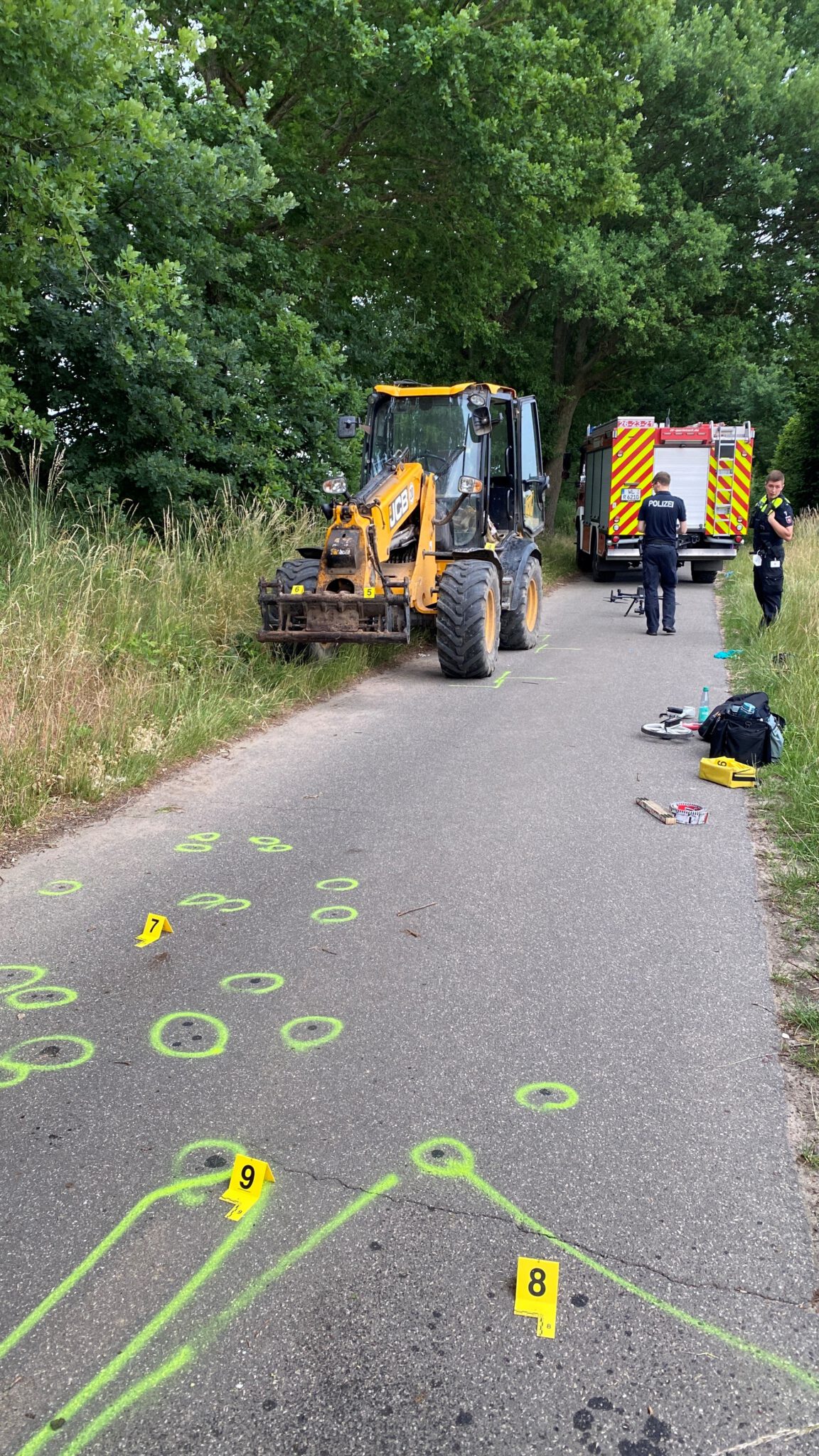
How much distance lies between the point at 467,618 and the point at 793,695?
9.94ft

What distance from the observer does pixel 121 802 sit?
593 centimetres

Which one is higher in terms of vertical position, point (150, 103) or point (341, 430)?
point (150, 103)

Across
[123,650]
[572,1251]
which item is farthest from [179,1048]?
[123,650]

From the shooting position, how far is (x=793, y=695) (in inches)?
304

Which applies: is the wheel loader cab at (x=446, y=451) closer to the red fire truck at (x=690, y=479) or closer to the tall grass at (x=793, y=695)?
the tall grass at (x=793, y=695)

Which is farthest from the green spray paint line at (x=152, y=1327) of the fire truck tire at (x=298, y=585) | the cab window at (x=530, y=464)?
the cab window at (x=530, y=464)

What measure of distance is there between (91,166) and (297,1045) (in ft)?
23.2

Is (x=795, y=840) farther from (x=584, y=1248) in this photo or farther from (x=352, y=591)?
(x=352, y=591)

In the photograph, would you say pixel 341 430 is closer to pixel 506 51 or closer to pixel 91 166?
pixel 91 166

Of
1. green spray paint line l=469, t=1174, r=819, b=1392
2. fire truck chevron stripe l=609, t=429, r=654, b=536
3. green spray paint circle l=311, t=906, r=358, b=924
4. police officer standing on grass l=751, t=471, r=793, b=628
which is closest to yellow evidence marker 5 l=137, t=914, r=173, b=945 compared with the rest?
green spray paint circle l=311, t=906, r=358, b=924

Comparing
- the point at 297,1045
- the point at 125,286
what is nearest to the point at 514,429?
the point at 125,286

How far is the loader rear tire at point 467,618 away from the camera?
935 cm

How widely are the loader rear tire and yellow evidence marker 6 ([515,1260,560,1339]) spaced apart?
7375 millimetres

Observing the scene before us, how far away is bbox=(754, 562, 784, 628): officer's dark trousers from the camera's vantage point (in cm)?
1115
